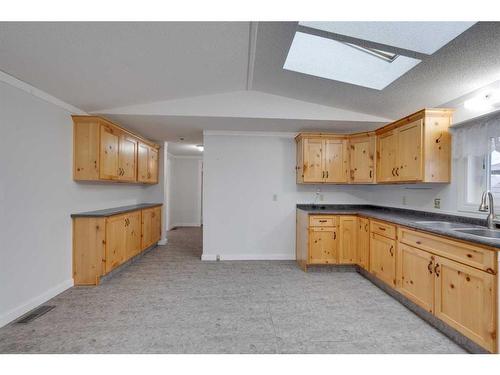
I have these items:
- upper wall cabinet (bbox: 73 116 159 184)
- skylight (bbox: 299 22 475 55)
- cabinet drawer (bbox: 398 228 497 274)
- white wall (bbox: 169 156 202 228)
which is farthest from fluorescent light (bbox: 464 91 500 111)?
white wall (bbox: 169 156 202 228)

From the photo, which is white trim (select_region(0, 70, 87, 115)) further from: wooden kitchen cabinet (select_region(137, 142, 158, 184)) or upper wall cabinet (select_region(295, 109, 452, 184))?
upper wall cabinet (select_region(295, 109, 452, 184))

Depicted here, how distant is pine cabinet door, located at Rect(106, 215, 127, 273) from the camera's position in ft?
9.86

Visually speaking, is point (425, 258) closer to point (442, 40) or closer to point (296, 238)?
point (442, 40)

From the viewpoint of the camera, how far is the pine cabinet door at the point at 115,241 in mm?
3007

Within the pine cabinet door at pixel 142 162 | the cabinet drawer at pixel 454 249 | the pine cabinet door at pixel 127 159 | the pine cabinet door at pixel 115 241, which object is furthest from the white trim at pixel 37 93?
the cabinet drawer at pixel 454 249

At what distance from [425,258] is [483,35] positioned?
182cm

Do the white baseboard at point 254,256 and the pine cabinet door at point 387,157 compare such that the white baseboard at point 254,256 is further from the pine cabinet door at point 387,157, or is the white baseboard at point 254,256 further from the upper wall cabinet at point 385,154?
the pine cabinet door at point 387,157

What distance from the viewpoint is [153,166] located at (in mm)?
4750

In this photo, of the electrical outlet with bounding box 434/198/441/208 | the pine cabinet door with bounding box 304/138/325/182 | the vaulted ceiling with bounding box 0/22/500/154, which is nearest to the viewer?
the vaulted ceiling with bounding box 0/22/500/154

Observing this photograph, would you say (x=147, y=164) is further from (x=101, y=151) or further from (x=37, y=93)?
(x=37, y=93)

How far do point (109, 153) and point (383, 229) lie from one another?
377 centimetres

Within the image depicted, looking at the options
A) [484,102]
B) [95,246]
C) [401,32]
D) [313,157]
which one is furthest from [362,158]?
[95,246]

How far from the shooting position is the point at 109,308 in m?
2.35

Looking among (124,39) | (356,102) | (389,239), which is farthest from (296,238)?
(124,39)
